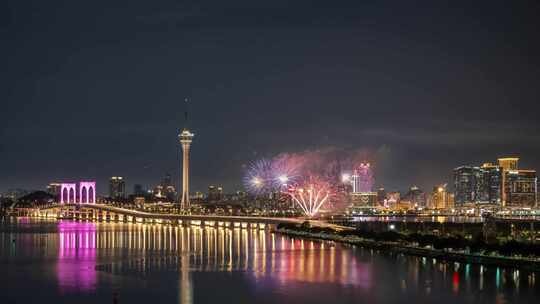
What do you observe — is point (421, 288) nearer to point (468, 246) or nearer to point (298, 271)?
point (298, 271)

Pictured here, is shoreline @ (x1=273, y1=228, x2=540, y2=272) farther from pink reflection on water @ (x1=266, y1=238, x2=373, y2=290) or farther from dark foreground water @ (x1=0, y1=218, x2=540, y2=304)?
pink reflection on water @ (x1=266, y1=238, x2=373, y2=290)

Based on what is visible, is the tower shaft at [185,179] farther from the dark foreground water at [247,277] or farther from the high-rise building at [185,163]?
the dark foreground water at [247,277]

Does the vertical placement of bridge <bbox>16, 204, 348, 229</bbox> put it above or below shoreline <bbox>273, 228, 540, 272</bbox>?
below

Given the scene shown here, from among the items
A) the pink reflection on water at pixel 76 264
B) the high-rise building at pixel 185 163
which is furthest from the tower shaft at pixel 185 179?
the pink reflection on water at pixel 76 264

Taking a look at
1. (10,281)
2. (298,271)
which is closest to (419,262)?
(298,271)

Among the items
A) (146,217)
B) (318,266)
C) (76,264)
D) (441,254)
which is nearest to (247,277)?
(318,266)

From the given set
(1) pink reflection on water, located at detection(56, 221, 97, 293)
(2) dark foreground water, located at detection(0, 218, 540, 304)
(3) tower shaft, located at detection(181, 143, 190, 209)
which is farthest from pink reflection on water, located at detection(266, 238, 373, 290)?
(3) tower shaft, located at detection(181, 143, 190, 209)

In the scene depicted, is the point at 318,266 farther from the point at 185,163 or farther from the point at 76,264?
the point at 185,163
